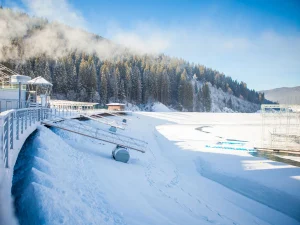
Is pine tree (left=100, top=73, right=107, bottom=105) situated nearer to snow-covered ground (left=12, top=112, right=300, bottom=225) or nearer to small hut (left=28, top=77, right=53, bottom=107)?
small hut (left=28, top=77, right=53, bottom=107)

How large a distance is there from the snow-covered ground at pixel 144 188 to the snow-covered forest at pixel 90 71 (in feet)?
139

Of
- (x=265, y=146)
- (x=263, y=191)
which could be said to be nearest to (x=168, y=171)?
(x=263, y=191)

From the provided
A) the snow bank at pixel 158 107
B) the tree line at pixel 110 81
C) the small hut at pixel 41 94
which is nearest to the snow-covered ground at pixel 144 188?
the small hut at pixel 41 94

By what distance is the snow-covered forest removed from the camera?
50406 mm

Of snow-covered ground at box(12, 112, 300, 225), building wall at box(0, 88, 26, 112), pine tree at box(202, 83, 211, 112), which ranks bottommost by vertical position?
snow-covered ground at box(12, 112, 300, 225)

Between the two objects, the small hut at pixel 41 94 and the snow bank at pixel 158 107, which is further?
the snow bank at pixel 158 107

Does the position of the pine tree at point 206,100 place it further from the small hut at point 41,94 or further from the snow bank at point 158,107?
the small hut at point 41,94

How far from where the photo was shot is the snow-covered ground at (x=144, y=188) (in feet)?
13.2

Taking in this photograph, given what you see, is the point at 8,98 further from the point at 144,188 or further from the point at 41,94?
the point at 144,188

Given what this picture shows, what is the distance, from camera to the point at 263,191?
28.9 feet

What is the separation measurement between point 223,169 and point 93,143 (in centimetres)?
833

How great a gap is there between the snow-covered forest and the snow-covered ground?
42.4 metres

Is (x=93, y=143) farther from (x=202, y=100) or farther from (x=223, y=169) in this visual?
(x=202, y=100)

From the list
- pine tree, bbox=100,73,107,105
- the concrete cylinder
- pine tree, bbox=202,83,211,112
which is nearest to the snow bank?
pine tree, bbox=100,73,107,105
